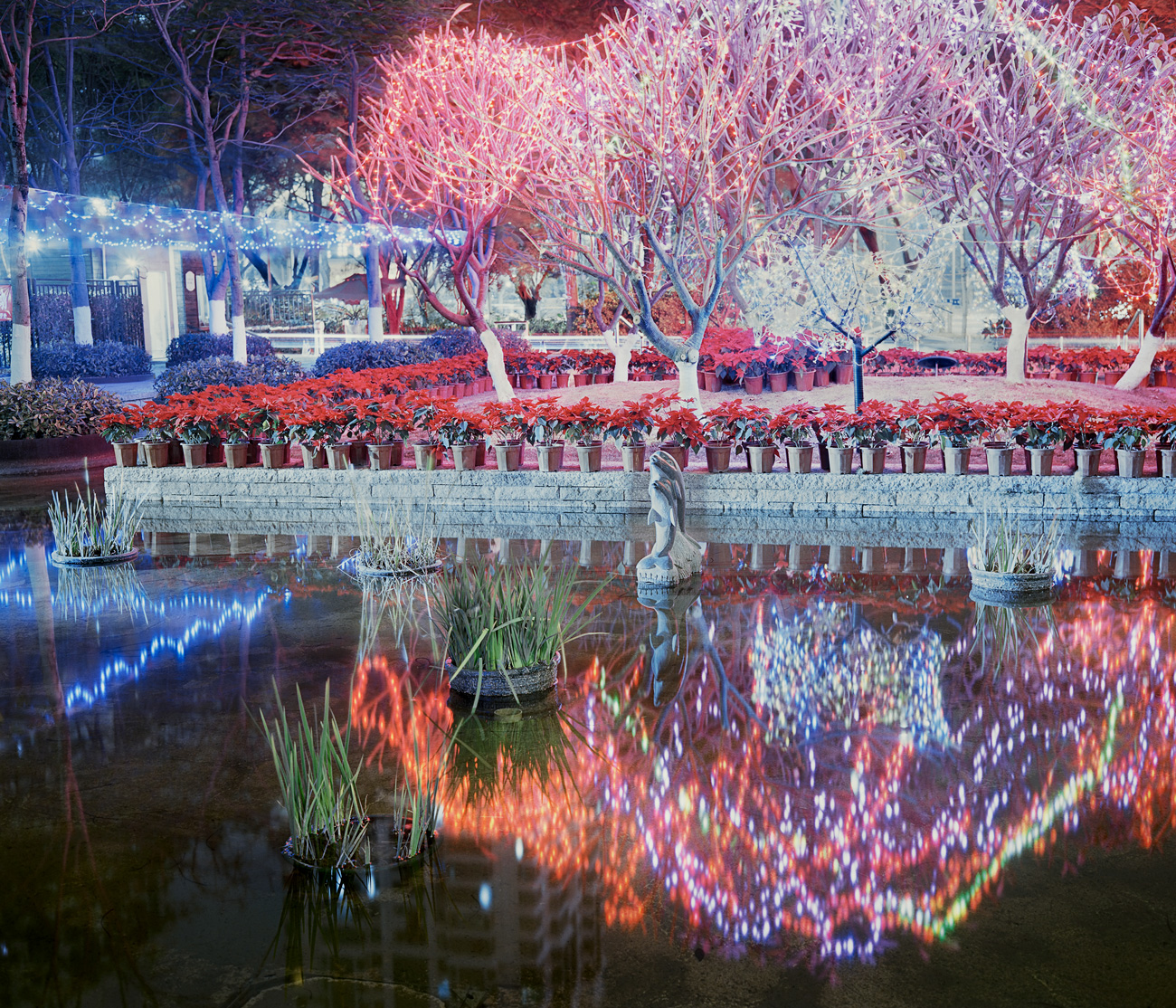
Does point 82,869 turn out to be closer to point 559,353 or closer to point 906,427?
point 906,427

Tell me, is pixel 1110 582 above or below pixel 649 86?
below

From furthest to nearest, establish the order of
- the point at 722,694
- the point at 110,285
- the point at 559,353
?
the point at 110,285 < the point at 559,353 < the point at 722,694

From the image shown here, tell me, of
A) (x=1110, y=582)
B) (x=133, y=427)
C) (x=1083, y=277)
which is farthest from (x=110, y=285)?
(x=1110, y=582)

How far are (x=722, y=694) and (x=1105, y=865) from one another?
2.16 metres

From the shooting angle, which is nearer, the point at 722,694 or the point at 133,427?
the point at 722,694

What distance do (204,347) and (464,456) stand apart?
1567 cm

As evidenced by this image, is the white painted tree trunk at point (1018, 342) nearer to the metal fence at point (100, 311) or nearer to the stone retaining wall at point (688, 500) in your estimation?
the stone retaining wall at point (688, 500)

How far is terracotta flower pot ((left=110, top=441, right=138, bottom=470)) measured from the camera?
12859mm

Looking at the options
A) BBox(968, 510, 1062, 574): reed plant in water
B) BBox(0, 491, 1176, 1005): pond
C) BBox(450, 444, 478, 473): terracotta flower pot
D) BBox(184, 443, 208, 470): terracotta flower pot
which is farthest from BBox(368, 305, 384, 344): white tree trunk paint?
BBox(968, 510, 1062, 574): reed plant in water

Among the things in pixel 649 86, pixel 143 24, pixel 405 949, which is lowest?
pixel 405 949

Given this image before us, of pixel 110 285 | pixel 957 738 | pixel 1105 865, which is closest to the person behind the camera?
pixel 1105 865

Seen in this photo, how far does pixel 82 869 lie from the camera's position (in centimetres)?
419

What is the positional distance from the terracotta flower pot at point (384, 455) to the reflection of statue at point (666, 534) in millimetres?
4782

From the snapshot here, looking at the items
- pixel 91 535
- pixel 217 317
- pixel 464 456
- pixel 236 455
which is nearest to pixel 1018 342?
pixel 464 456
